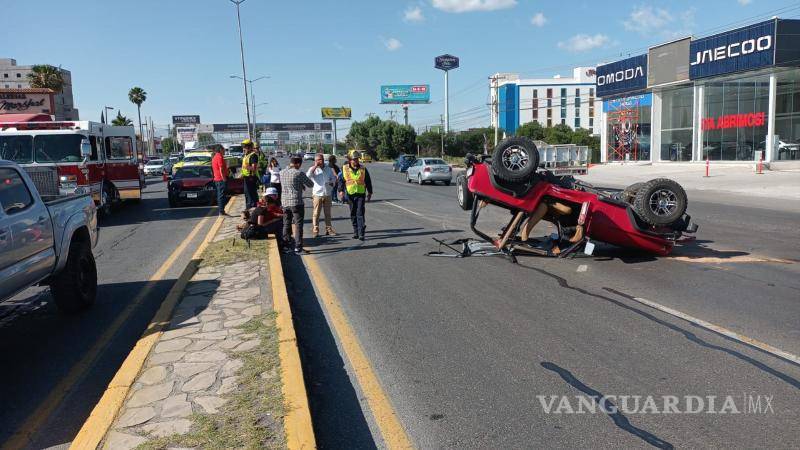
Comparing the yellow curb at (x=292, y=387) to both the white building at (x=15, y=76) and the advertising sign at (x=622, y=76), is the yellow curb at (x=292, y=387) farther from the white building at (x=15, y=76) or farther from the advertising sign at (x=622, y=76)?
the white building at (x=15, y=76)

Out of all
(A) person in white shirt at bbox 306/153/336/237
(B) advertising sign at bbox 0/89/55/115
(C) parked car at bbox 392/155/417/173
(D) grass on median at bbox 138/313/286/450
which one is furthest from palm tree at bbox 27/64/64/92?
(D) grass on median at bbox 138/313/286/450

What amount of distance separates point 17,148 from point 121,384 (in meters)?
13.9

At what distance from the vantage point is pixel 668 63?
42594 mm

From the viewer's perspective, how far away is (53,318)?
23.2 ft

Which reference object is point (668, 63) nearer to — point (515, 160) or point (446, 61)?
point (515, 160)

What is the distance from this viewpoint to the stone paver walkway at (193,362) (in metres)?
3.99

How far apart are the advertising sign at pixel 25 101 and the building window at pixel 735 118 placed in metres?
40.7

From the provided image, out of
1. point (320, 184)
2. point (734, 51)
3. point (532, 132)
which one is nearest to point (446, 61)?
point (532, 132)

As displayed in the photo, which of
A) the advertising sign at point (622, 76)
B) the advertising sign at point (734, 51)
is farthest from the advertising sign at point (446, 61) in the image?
the advertising sign at point (734, 51)

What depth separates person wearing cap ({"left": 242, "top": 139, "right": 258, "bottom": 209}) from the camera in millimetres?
14953

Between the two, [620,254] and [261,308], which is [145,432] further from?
[620,254]

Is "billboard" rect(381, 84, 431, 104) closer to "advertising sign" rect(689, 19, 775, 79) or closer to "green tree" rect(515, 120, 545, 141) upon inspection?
"green tree" rect(515, 120, 545, 141)

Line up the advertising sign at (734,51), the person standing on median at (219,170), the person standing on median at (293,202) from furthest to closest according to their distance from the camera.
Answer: the advertising sign at (734,51), the person standing on median at (219,170), the person standing on median at (293,202)

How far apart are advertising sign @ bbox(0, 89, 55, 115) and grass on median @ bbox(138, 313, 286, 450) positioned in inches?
1414
